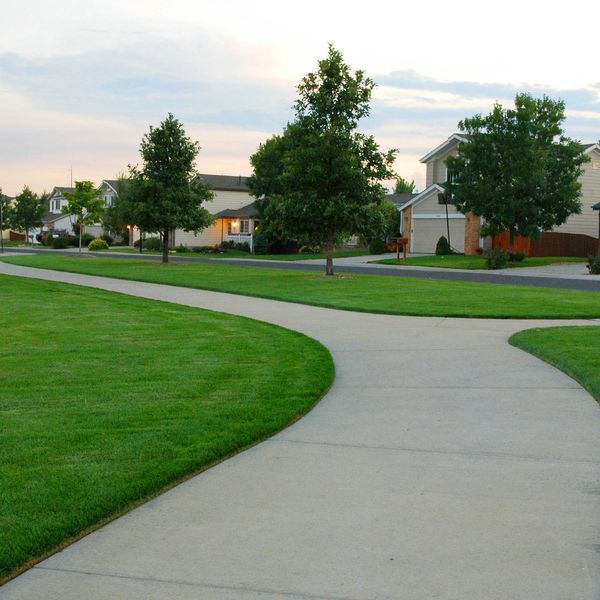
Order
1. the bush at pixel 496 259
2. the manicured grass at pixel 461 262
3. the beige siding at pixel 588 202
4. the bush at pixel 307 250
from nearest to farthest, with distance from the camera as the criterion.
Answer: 1. the bush at pixel 496 259
2. the manicured grass at pixel 461 262
3. the beige siding at pixel 588 202
4. the bush at pixel 307 250

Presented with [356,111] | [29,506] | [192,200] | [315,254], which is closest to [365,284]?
[356,111]

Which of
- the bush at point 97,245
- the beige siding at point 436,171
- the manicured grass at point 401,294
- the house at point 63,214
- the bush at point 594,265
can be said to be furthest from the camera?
the house at point 63,214

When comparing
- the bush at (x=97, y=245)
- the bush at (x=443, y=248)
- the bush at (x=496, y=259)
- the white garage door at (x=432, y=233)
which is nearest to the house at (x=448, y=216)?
the white garage door at (x=432, y=233)

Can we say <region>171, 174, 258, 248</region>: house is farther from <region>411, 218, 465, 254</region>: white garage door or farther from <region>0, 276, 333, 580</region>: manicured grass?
<region>0, 276, 333, 580</region>: manicured grass

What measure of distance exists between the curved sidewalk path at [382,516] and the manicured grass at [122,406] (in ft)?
0.77

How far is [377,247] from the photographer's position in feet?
186

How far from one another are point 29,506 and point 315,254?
173 ft

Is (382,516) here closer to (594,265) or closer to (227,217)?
(594,265)

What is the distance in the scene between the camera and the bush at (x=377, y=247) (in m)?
56.3

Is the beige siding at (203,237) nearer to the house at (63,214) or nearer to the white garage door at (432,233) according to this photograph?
the house at (63,214)

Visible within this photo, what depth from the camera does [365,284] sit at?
27734 mm

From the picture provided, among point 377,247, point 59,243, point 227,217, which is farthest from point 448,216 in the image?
point 59,243

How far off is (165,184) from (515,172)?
1723cm

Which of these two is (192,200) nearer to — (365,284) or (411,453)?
(365,284)
